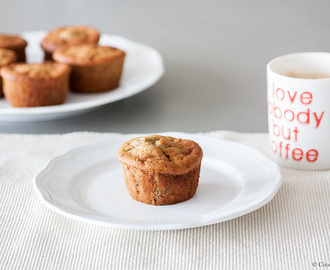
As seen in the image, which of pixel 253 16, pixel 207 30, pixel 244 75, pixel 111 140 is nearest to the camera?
pixel 111 140

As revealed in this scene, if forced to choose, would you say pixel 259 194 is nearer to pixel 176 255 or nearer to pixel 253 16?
pixel 176 255

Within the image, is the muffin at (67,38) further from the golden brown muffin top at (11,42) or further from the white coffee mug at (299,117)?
the white coffee mug at (299,117)

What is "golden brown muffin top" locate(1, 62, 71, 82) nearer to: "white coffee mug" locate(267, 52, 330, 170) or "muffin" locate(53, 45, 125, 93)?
"muffin" locate(53, 45, 125, 93)

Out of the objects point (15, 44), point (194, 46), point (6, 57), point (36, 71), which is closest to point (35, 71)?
point (36, 71)

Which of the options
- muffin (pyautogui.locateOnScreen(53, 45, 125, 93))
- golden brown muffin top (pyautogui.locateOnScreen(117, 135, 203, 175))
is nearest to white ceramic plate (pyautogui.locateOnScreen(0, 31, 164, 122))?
muffin (pyautogui.locateOnScreen(53, 45, 125, 93))

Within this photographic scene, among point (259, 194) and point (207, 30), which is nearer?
point (259, 194)

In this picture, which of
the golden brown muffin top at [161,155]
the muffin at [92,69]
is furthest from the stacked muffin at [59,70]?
the golden brown muffin top at [161,155]

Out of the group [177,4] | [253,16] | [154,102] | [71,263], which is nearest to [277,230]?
[71,263]
